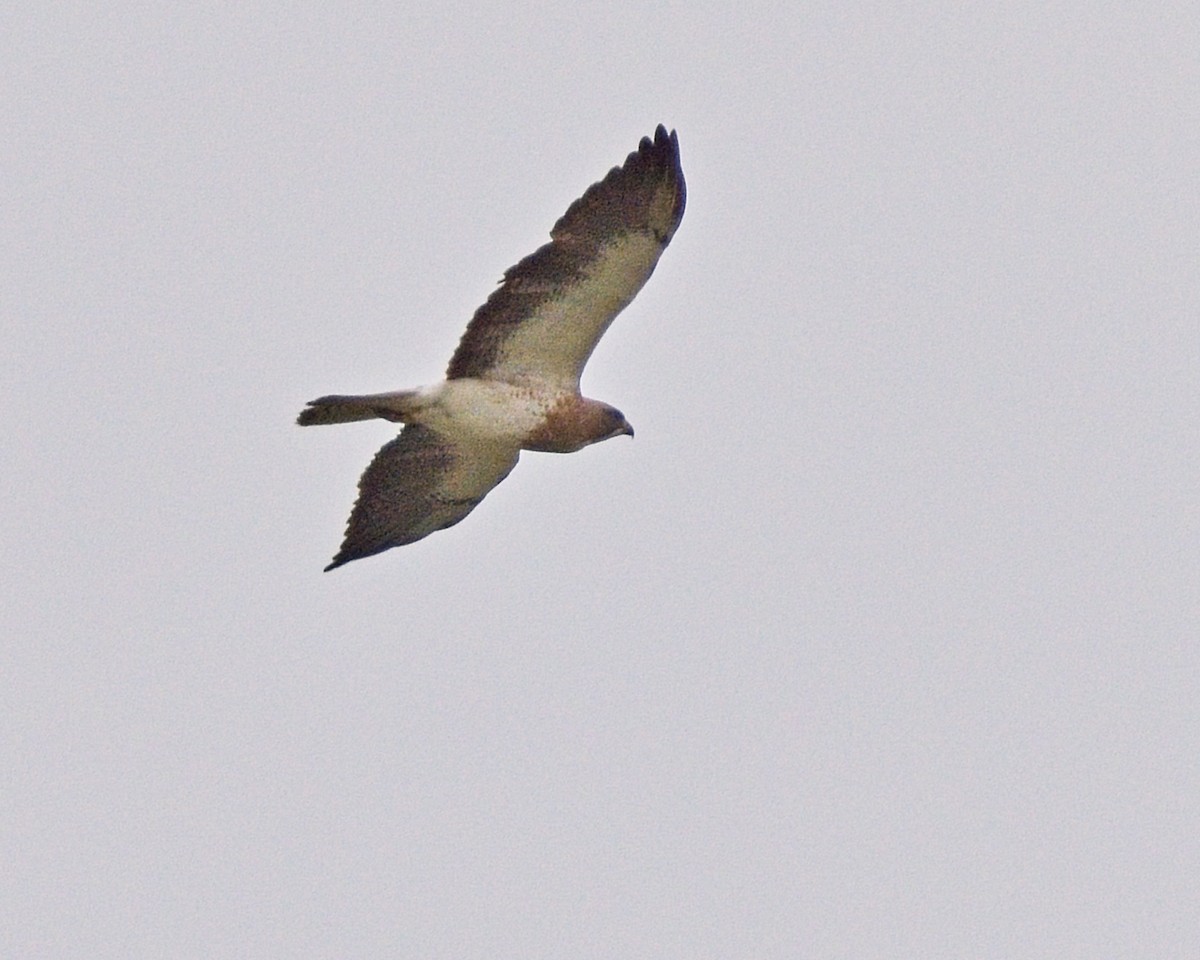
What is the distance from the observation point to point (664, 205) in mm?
12977

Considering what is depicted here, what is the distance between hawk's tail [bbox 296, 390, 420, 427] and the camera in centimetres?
1343

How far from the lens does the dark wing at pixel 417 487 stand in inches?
559

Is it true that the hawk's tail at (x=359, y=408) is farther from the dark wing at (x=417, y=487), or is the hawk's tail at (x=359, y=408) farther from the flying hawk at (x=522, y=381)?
the dark wing at (x=417, y=487)

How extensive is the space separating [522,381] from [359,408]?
92 cm

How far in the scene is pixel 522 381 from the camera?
13.7 metres

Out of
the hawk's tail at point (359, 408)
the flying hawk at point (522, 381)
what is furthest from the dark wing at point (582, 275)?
the hawk's tail at point (359, 408)

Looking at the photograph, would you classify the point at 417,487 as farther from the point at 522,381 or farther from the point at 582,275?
the point at 582,275

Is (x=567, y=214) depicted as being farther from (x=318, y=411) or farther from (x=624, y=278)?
(x=318, y=411)

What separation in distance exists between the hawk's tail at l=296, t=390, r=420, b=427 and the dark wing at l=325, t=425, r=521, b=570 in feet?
1.29

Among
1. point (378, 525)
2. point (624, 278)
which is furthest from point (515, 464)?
point (624, 278)

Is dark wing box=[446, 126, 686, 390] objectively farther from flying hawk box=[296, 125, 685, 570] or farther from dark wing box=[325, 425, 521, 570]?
dark wing box=[325, 425, 521, 570]

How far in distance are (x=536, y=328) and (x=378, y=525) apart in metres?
1.87

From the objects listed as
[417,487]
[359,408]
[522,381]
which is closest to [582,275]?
[522,381]

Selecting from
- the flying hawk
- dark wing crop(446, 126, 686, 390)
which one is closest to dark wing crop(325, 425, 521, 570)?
the flying hawk
